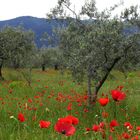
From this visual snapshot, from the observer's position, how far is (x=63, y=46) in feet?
45.5

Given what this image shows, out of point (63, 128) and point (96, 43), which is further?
point (96, 43)

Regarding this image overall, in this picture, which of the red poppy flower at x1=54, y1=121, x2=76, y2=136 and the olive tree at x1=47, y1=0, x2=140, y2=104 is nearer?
the red poppy flower at x1=54, y1=121, x2=76, y2=136

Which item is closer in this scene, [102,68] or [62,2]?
[102,68]

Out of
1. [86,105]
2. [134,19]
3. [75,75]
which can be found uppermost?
[134,19]

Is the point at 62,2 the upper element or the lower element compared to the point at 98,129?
upper

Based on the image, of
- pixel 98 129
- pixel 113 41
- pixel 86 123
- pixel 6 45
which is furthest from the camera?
pixel 6 45

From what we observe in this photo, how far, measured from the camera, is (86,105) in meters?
12.2

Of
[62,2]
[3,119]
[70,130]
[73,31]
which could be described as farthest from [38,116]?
[70,130]

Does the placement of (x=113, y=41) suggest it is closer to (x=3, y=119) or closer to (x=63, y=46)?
(x=63, y=46)

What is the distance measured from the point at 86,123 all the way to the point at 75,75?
12.7 feet

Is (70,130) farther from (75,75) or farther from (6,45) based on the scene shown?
(6,45)

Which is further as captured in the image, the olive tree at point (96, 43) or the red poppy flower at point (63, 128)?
the olive tree at point (96, 43)

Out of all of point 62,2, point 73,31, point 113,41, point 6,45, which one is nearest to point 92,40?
point 113,41

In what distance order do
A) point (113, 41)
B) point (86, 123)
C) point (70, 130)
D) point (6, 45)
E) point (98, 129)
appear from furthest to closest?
point (6, 45) < point (113, 41) < point (86, 123) < point (98, 129) < point (70, 130)
